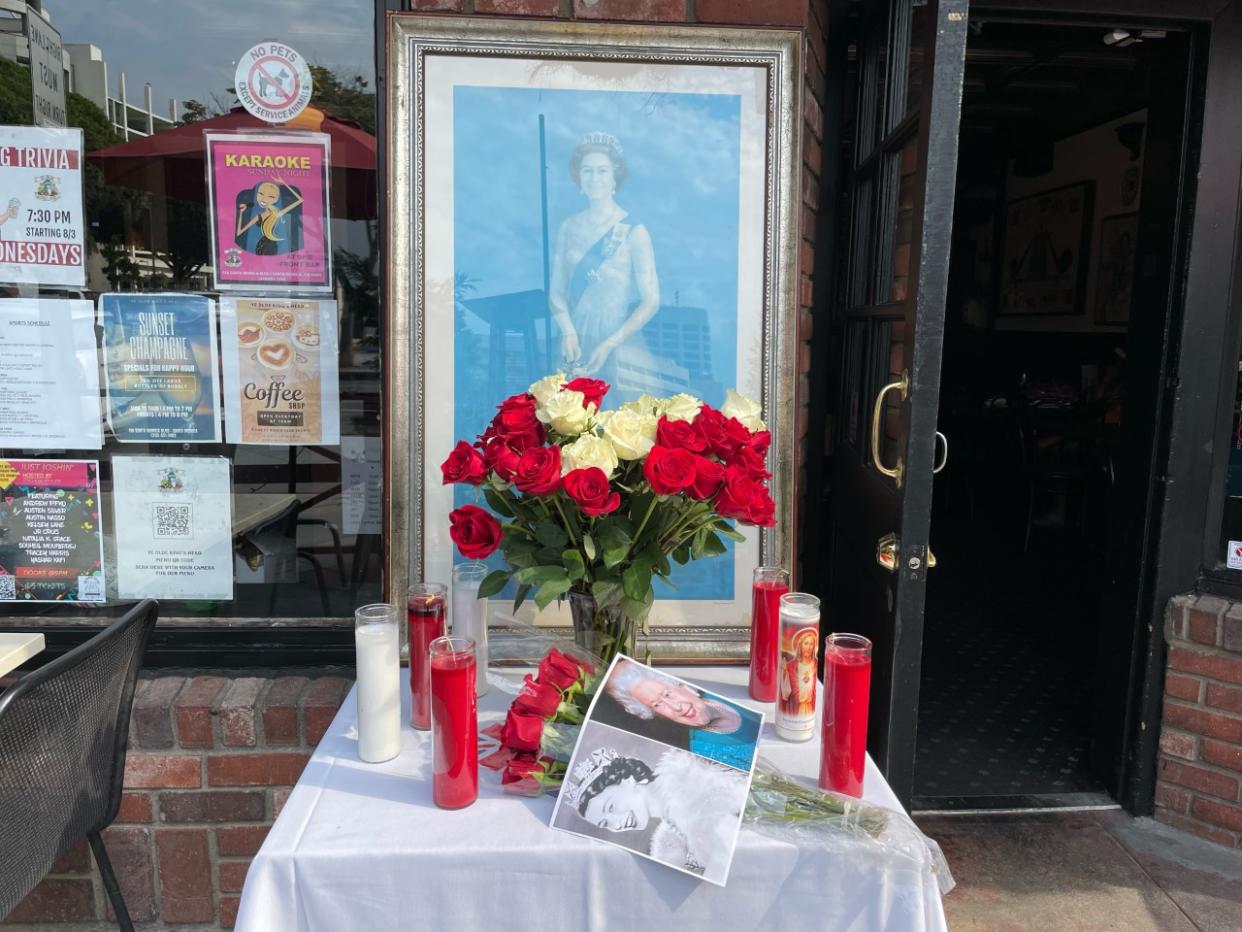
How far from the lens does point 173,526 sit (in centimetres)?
226

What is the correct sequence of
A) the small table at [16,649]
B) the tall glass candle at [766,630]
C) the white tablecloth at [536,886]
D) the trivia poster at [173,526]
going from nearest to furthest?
the white tablecloth at [536,886]
the tall glass candle at [766,630]
the small table at [16,649]
the trivia poster at [173,526]

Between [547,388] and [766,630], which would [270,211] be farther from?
[766,630]

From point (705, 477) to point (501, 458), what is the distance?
0.33 metres

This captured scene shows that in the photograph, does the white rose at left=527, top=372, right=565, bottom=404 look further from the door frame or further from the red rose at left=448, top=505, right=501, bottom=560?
the door frame

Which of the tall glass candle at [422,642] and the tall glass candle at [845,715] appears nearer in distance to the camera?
the tall glass candle at [845,715]

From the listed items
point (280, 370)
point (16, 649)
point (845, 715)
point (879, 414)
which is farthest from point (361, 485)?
point (845, 715)

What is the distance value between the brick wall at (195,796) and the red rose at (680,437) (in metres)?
1.23

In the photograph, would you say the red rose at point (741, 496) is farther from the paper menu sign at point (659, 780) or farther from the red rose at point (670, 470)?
the paper menu sign at point (659, 780)

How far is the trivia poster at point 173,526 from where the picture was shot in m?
2.24

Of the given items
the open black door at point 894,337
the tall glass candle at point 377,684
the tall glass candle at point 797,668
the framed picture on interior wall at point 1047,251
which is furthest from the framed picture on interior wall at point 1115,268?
the tall glass candle at point 377,684

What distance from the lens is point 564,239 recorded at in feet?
6.81

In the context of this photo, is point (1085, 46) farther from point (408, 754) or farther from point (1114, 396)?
point (408, 754)

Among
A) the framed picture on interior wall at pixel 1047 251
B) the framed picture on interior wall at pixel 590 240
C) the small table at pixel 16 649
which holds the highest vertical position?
the framed picture on interior wall at pixel 1047 251

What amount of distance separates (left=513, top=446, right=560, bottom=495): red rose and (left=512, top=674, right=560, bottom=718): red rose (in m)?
0.33
